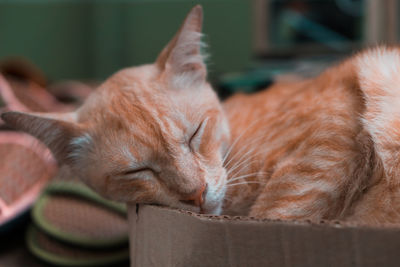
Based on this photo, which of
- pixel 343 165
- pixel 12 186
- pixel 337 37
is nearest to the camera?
pixel 343 165

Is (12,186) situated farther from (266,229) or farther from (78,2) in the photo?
(78,2)

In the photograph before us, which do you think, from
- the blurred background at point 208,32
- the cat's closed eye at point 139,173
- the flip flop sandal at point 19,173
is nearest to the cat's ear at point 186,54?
the cat's closed eye at point 139,173

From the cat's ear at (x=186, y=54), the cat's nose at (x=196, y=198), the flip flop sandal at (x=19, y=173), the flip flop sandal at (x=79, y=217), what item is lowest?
the flip flop sandal at (x=79, y=217)

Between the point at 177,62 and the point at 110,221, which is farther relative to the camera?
the point at 110,221

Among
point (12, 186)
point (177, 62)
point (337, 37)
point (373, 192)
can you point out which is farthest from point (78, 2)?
point (373, 192)

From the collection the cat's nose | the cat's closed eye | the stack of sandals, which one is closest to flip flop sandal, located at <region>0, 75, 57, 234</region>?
the stack of sandals

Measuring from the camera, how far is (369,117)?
868mm

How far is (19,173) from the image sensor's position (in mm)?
1416

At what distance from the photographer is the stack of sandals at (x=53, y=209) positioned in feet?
3.90

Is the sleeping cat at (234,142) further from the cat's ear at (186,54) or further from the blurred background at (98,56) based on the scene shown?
the blurred background at (98,56)

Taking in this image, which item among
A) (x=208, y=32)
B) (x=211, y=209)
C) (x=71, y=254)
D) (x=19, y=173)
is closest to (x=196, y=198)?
(x=211, y=209)

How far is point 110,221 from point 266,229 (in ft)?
2.82

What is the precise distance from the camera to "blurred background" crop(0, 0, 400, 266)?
1.26 metres

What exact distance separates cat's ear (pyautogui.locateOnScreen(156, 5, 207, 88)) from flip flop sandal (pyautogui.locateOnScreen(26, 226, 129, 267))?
0.55 metres
